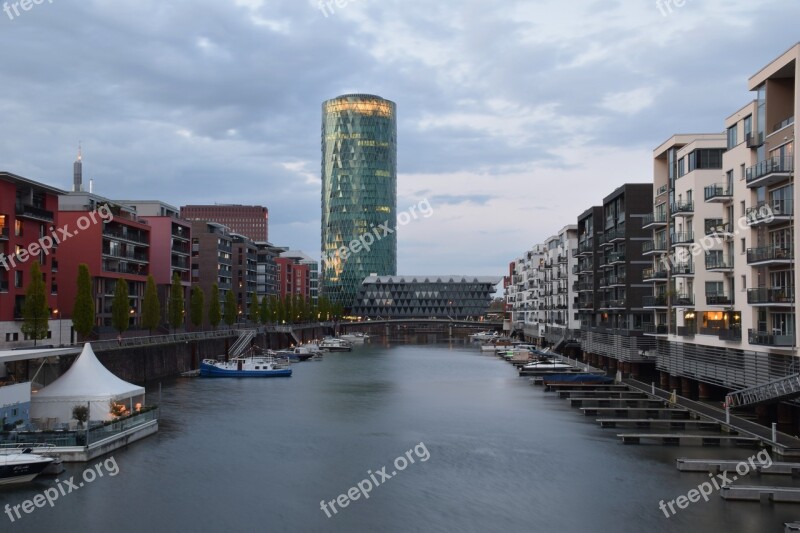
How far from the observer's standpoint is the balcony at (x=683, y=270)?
249 ft

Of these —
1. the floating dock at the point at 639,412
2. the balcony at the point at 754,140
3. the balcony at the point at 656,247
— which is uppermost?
the balcony at the point at 754,140

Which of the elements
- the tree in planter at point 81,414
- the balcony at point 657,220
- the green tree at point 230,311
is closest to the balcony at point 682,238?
the balcony at point 657,220

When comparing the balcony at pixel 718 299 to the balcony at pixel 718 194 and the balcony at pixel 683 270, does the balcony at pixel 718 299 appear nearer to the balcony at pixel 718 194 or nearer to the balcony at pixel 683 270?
the balcony at pixel 683 270

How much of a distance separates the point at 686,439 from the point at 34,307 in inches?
2647

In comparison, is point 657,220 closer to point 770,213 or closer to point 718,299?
point 718,299

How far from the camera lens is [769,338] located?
54094 millimetres

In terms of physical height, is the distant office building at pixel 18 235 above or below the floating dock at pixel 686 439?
above

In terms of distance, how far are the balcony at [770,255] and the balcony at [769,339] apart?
5189 mm

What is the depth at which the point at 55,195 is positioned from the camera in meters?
96.4

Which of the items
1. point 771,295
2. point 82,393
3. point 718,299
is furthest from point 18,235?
point 771,295

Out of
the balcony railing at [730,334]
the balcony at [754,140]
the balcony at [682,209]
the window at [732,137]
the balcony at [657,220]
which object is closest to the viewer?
the balcony at [754,140]

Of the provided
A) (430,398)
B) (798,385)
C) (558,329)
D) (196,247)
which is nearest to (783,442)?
(798,385)

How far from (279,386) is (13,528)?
208ft

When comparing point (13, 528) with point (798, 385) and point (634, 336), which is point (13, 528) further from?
→ point (634, 336)
